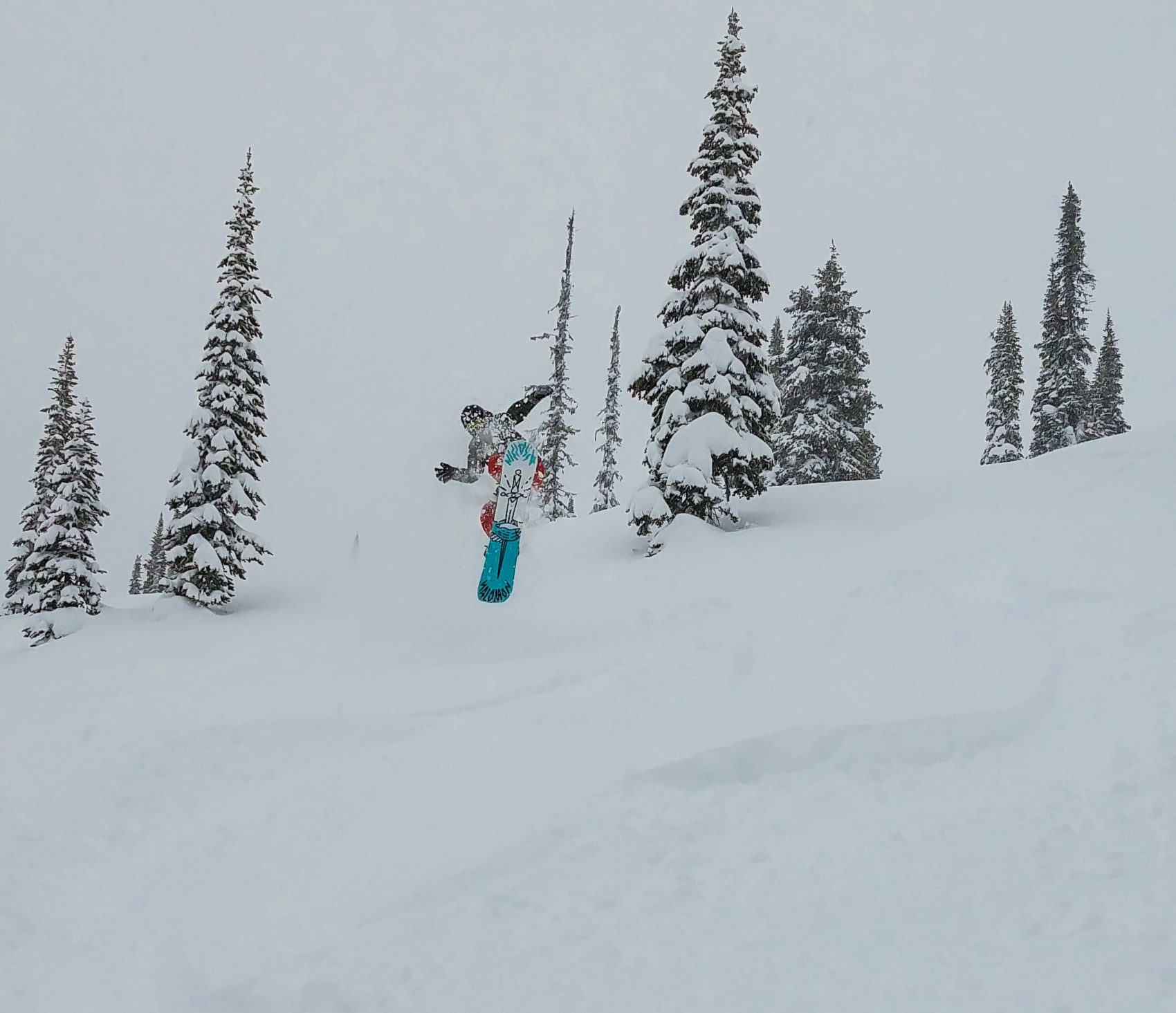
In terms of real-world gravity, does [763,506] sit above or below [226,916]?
above

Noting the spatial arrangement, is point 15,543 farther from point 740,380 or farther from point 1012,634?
point 1012,634

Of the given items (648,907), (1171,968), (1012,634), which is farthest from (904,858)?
(1012,634)

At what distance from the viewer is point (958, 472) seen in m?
Result: 14.4

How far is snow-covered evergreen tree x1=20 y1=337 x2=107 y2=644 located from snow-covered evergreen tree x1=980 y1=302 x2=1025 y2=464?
34402 millimetres

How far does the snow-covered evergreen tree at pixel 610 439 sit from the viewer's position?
120 ft

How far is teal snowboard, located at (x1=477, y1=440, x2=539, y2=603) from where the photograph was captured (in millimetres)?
13469

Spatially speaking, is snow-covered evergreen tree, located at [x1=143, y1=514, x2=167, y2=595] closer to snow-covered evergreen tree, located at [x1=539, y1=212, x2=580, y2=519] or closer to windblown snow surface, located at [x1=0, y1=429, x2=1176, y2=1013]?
snow-covered evergreen tree, located at [x1=539, y1=212, x2=580, y2=519]

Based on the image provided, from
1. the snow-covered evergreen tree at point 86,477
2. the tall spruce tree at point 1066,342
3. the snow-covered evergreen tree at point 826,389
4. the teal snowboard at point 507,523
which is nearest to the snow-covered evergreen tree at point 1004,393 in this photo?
the tall spruce tree at point 1066,342

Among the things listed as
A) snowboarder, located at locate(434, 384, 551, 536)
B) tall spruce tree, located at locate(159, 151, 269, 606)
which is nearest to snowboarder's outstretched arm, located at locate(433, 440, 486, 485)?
snowboarder, located at locate(434, 384, 551, 536)

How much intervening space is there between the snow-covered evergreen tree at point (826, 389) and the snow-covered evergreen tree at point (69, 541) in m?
21.2

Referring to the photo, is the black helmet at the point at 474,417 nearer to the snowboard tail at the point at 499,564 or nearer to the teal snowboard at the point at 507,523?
the teal snowboard at the point at 507,523

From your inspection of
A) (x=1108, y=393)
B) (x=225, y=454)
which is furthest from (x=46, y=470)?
(x=1108, y=393)

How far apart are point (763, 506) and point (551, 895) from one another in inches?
444

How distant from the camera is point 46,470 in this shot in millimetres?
25328
